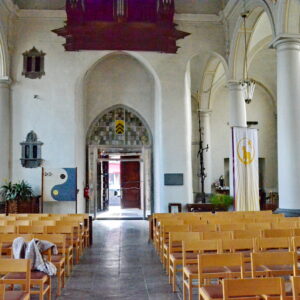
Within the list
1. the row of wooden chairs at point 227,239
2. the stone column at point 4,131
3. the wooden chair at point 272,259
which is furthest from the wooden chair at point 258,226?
the stone column at point 4,131

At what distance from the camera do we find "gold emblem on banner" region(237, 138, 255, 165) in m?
11.5

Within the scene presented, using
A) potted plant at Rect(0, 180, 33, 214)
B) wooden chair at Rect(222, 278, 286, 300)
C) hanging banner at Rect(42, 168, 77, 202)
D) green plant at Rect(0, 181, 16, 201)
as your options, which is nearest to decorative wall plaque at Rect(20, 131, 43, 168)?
hanging banner at Rect(42, 168, 77, 202)

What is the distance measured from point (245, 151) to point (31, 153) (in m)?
7.18

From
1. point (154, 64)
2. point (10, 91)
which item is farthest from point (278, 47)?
point (10, 91)

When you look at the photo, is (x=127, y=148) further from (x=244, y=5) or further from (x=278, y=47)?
(x=278, y=47)

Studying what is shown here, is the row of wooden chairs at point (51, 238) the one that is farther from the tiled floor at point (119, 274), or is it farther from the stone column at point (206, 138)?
the stone column at point (206, 138)

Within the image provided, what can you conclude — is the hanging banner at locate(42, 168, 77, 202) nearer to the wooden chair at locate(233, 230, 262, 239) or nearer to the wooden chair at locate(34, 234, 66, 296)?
the wooden chair at locate(34, 234, 66, 296)

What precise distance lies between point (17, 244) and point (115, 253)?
399cm

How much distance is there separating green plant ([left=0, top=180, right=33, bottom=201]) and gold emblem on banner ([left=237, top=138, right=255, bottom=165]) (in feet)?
22.7

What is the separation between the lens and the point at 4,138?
1440cm

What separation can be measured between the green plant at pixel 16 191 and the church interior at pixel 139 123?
0.13 ft

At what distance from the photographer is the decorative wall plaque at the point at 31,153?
1445 cm

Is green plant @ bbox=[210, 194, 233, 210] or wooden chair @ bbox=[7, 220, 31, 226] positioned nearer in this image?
wooden chair @ bbox=[7, 220, 31, 226]

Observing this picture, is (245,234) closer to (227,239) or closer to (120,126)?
(227,239)
